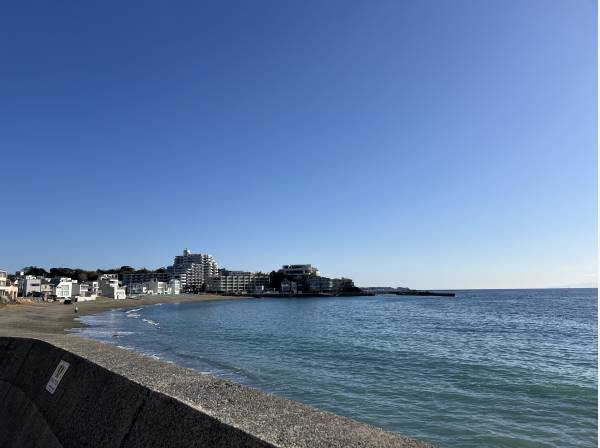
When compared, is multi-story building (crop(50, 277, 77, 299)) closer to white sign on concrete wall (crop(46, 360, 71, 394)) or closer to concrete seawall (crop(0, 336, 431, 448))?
concrete seawall (crop(0, 336, 431, 448))

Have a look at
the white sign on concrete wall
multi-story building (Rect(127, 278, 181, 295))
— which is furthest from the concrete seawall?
multi-story building (Rect(127, 278, 181, 295))

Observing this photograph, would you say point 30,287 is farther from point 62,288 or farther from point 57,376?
point 57,376

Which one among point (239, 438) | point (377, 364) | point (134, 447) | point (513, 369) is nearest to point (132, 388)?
point (134, 447)

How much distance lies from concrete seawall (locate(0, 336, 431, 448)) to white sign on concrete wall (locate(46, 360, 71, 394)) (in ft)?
0.23

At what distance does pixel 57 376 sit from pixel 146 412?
104 inches

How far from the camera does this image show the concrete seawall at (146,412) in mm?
2875

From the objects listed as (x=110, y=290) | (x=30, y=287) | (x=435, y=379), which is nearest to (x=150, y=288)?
(x=110, y=290)

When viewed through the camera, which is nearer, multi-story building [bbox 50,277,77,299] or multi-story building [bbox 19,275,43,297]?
multi-story building [bbox 19,275,43,297]

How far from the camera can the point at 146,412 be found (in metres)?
3.62

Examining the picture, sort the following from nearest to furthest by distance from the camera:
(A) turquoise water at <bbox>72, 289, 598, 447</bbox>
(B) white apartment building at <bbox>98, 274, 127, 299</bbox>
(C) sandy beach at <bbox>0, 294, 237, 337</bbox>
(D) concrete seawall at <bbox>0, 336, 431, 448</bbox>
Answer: (D) concrete seawall at <bbox>0, 336, 431, 448</bbox>, (A) turquoise water at <bbox>72, 289, 598, 447</bbox>, (C) sandy beach at <bbox>0, 294, 237, 337</bbox>, (B) white apartment building at <bbox>98, 274, 127, 299</bbox>

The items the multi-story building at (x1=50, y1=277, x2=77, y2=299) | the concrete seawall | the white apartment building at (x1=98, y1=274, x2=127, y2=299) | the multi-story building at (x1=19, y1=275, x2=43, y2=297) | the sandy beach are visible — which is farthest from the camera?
the white apartment building at (x1=98, y1=274, x2=127, y2=299)

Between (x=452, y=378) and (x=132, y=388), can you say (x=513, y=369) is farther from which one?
(x=132, y=388)

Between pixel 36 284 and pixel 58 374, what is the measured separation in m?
136

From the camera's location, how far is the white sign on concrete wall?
17.4ft
